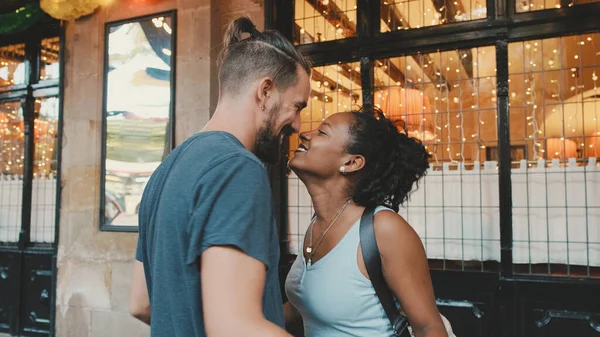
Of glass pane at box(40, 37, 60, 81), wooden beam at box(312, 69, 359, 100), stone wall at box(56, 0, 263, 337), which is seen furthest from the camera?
glass pane at box(40, 37, 60, 81)

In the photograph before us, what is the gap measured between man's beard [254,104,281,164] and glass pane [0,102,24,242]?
6.65 metres

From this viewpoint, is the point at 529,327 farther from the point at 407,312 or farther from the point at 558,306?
the point at 407,312

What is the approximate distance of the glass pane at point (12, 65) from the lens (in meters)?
7.17

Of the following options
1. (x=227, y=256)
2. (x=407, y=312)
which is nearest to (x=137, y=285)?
(x=227, y=256)

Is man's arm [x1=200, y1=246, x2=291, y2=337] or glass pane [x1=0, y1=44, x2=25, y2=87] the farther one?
glass pane [x1=0, y1=44, x2=25, y2=87]

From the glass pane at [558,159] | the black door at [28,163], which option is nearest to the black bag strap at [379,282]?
the glass pane at [558,159]

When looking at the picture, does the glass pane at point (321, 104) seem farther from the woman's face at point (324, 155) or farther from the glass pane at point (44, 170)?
the glass pane at point (44, 170)

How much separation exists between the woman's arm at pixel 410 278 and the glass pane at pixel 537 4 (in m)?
3.57

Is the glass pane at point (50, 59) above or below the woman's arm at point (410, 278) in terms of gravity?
above

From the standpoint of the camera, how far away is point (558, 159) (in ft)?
15.0

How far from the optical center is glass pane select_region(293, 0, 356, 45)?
17.7 ft

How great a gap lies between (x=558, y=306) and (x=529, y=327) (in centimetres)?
31

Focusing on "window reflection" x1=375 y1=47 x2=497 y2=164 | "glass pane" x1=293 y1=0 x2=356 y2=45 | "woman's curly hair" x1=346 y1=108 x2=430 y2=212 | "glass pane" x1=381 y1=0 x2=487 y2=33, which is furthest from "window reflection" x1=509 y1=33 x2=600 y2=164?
Answer: "woman's curly hair" x1=346 y1=108 x2=430 y2=212

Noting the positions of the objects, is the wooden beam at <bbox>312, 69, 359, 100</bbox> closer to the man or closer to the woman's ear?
the woman's ear
